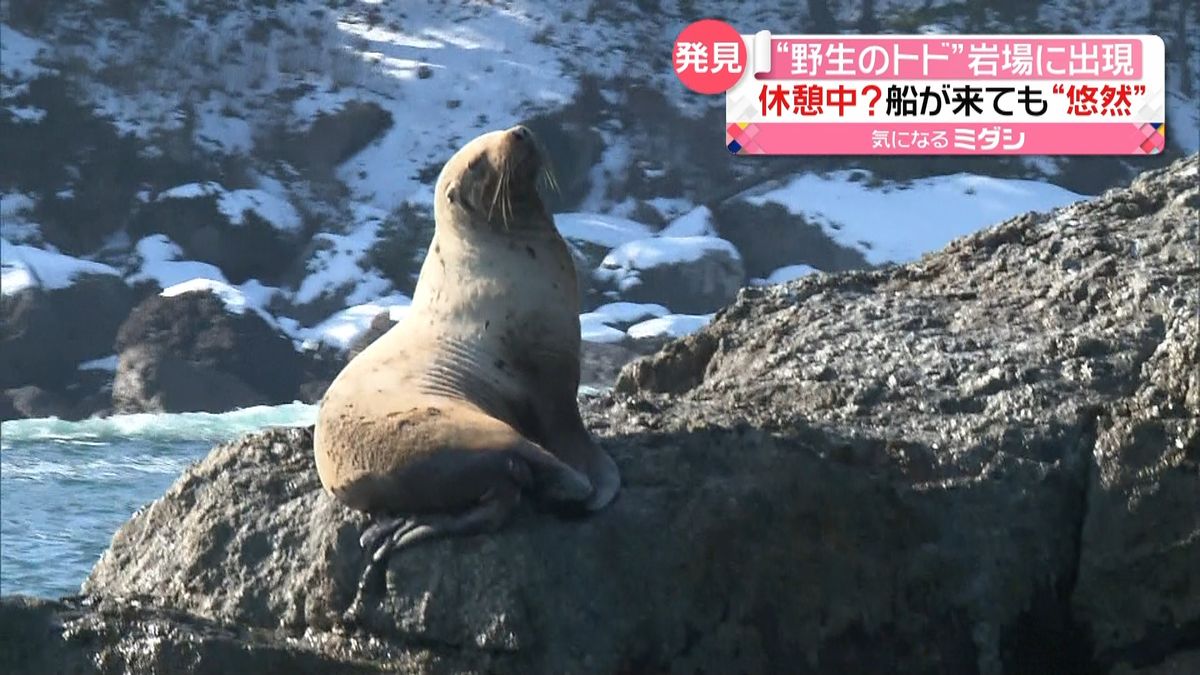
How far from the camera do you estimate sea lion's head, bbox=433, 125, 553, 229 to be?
372 centimetres

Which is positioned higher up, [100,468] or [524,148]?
[524,148]

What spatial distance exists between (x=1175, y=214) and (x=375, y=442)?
205 cm

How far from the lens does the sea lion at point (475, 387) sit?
10.4ft

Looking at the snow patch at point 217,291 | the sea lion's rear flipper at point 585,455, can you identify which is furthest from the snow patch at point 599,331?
the sea lion's rear flipper at point 585,455

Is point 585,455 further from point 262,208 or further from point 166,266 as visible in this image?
point 262,208

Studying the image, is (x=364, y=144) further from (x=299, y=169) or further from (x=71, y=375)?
(x=71, y=375)

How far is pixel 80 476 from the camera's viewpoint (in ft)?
44.8

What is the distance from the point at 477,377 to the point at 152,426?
12967mm

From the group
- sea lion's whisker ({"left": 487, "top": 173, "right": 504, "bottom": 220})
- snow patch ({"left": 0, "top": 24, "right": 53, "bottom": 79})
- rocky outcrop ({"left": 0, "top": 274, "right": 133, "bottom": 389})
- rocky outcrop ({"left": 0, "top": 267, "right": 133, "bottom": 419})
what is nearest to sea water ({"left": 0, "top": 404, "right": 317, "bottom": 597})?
rocky outcrop ({"left": 0, "top": 267, "right": 133, "bottom": 419})

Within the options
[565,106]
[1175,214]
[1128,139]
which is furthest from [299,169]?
[1175,214]

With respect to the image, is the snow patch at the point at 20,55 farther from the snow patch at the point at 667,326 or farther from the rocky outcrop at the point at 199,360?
the snow patch at the point at 667,326

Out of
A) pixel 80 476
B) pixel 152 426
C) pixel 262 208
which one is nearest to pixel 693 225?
pixel 262 208

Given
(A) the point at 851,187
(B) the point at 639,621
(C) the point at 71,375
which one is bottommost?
(C) the point at 71,375

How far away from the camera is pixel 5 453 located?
50.8 feet
